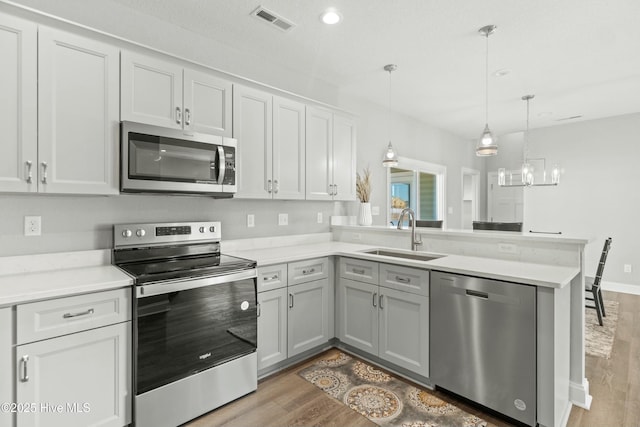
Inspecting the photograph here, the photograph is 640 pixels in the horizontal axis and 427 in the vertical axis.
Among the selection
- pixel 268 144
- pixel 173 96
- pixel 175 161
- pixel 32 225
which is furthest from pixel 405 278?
pixel 32 225

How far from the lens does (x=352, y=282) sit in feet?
9.25

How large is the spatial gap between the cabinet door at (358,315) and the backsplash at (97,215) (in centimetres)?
95

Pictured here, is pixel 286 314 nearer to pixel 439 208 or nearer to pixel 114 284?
pixel 114 284

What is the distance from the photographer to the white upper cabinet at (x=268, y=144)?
2.71 meters

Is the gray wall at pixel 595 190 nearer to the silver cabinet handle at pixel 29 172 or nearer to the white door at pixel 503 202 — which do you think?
the white door at pixel 503 202

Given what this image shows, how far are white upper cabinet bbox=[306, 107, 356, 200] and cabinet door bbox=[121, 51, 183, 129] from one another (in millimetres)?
1257

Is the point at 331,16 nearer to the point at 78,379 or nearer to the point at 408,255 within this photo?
the point at 408,255

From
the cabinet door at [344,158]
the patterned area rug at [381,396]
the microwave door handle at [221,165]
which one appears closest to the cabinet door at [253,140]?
the microwave door handle at [221,165]

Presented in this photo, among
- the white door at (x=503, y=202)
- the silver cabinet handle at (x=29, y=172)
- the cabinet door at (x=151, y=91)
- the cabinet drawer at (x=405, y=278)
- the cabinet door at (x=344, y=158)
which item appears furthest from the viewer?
the white door at (x=503, y=202)

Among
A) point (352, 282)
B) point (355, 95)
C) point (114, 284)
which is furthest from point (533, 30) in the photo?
point (114, 284)

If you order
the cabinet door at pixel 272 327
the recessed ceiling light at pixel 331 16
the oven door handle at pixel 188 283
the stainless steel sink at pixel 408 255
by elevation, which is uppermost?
the recessed ceiling light at pixel 331 16

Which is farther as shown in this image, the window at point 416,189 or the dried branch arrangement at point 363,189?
the window at point 416,189

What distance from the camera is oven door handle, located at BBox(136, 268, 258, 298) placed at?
71.2 inches

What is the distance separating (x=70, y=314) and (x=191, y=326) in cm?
61
